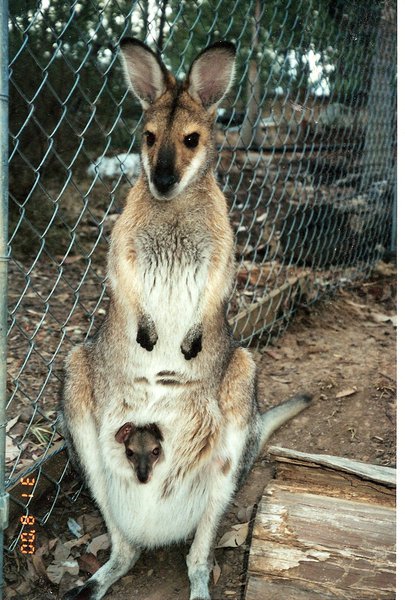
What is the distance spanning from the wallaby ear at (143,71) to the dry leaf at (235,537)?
1821mm

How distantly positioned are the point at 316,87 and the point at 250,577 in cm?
371

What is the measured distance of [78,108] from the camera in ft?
15.6

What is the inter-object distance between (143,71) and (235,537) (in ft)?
6.42

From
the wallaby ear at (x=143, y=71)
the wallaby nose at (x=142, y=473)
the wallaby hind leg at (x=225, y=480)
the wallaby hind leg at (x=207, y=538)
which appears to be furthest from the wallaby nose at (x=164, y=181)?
the wallaby hind leg at (x=207, y=538)

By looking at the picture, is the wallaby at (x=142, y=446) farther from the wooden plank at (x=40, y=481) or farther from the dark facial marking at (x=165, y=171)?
the dark facial marking at (x=165, y=171)

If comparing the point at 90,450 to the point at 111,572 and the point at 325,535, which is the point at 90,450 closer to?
the point at 111,572

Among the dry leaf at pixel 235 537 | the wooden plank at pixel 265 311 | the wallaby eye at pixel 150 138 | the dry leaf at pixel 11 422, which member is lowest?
the dry leaf at pixel 235 537

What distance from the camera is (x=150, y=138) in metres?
2.79

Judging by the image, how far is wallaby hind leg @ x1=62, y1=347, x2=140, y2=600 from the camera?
9.39 feet

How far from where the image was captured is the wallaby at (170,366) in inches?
111

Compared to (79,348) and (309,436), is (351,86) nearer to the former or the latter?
(309,436)

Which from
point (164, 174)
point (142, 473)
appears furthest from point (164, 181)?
point (142, 473)

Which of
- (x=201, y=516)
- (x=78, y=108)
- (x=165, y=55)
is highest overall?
(x=165, y=55)

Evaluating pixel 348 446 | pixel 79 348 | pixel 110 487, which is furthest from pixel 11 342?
pixel 348 446
